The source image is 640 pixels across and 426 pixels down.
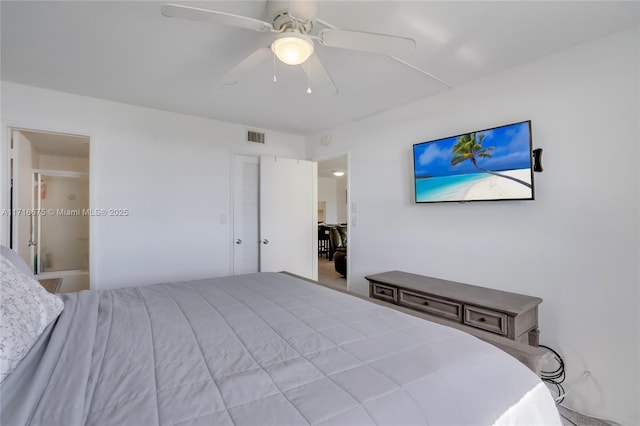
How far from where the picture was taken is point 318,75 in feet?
Answer: 5.80

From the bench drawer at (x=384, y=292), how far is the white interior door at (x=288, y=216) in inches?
62.7

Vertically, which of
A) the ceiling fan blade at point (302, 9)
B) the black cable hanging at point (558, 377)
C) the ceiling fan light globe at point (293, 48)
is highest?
the ceiling fan blade at point (302, 9)

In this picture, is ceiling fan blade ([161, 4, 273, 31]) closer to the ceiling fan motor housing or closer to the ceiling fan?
the ceiling fan

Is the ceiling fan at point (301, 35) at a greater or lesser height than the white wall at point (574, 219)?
greater

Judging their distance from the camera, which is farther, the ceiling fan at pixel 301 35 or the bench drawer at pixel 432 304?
the bench drawer at pixel 432 304

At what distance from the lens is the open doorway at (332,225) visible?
5.73 meters

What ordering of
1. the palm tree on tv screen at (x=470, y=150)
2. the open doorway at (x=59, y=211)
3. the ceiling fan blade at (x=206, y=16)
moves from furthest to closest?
the open doorway at (x=59, y=211) → the palm tree on tv screen at (x=470, y=150) → the ceiling fan blade at (x=206, y=16)

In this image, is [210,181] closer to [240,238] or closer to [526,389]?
[240,238]

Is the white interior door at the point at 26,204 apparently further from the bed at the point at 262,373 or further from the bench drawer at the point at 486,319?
the bench drawer at the point at 486,319

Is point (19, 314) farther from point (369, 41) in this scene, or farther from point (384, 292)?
point (384, 292)

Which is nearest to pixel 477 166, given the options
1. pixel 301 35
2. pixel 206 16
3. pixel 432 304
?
pixel 432 304

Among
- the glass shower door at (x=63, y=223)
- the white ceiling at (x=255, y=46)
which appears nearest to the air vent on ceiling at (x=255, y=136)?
the white ceiling at (x=255, y=46)

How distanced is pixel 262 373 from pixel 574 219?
2.16m

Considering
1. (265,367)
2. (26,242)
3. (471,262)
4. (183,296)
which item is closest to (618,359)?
(471,262)
